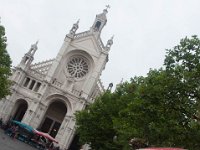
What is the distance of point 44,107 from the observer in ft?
192

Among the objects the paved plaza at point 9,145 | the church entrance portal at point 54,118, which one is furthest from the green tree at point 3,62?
the church entrance portal at point 54,118

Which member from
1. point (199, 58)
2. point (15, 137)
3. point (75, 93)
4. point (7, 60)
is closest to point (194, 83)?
point (199, 58)

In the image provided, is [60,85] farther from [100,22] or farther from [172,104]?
[172,104]

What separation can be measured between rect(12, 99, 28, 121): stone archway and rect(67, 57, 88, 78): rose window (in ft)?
28.9

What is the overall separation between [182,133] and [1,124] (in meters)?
38.7

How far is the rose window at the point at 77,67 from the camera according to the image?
62188 millimetres

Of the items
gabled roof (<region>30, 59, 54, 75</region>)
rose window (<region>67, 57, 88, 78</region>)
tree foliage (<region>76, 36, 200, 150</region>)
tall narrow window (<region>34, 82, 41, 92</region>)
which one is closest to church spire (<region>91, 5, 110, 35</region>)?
rose window (<region>67, 57, 88, 78</region>)

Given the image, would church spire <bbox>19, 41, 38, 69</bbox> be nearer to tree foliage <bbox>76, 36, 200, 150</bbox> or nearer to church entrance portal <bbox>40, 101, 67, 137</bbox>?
church entrance portal <bbox>40, 101, 67, 137</bbox>

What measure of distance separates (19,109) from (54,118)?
5688mm

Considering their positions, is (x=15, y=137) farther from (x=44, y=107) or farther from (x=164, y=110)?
(x=164, y=110)

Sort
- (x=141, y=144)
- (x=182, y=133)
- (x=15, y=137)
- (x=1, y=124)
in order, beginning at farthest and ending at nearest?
(x=1, y=124) → (x=15, y=137) → (x=141, y=144) → (x=182, y=133)

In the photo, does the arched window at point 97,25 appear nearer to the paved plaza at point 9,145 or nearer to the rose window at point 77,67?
the rose window at point 77,67

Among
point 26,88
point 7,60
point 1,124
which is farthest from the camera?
point 26,88

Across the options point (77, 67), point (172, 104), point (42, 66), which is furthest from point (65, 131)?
point (172, 104)
